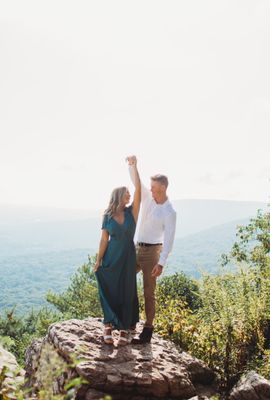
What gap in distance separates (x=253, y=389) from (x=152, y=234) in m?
2.46

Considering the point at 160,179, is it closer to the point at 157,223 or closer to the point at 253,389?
the point at 157,223

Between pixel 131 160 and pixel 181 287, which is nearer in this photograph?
pixel 131 160

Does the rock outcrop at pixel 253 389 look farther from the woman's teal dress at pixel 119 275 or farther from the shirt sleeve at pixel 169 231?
the shirt sleeve at pixel 169 231

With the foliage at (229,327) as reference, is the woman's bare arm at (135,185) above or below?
above

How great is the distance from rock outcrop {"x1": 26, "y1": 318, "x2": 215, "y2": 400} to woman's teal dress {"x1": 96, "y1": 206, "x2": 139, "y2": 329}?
0.43 meters

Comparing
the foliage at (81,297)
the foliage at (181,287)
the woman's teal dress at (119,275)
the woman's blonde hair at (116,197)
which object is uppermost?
the woman's blonde hair at (116,197)

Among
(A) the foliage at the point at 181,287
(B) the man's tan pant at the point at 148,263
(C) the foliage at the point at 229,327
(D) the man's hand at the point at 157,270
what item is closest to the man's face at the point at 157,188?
(B) the man's tan pant at the point at 148,263

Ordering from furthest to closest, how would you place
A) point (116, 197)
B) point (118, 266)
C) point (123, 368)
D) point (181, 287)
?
1. point (181, 287)
2. point (118, 266)
3. point (116, 197)
4. point (123, 368)

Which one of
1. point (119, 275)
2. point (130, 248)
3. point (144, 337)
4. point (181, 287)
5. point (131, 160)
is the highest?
point (131, 160)

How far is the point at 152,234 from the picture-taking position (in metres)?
6.45

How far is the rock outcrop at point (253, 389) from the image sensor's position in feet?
17.0

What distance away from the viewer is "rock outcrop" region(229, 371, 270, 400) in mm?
5176

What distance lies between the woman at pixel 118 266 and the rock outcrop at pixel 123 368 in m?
0.35

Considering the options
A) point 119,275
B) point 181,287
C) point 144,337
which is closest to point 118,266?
point 119,275
